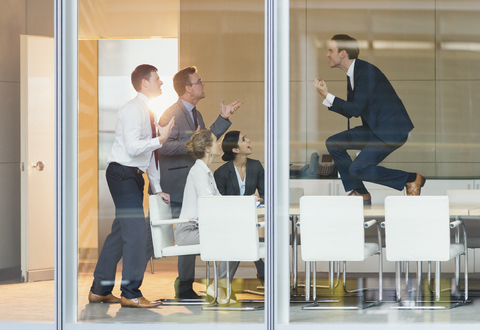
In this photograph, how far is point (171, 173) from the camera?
4.86 metres

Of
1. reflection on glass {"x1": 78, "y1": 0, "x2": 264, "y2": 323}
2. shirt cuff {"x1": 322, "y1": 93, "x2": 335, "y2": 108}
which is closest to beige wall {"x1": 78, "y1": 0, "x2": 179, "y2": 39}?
reflection on glass {"x1": 78, "y1": 0, "x2": 264, "y2": 323}

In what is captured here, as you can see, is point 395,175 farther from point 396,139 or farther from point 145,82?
point 145,82

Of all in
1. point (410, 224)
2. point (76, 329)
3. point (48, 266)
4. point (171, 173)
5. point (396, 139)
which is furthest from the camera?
point (396, 139)

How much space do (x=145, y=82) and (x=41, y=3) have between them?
216cm

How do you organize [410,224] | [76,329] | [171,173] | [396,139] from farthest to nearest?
1. [396,139]
2. [171,173]
3. [410,224]
4. [76,329]

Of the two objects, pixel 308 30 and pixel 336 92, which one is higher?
pixel 308 30

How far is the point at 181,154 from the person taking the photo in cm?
484

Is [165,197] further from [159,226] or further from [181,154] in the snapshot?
[181,154]

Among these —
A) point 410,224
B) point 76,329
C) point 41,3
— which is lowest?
point 76,329

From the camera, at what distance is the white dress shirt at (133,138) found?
475 cm

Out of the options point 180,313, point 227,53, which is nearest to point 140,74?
point 227,53

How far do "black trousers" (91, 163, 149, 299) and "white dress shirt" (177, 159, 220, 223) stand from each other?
35 centimetres

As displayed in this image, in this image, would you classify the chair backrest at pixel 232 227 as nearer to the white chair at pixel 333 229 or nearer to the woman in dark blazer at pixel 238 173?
the woman in dark blazer at pixel 238 173

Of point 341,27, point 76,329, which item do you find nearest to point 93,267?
point 76,329
